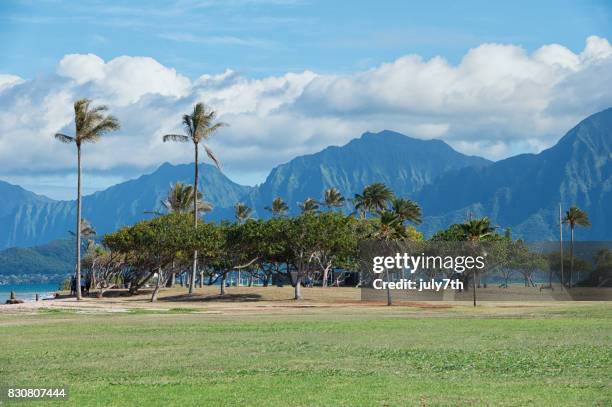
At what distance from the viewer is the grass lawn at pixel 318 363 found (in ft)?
65.7

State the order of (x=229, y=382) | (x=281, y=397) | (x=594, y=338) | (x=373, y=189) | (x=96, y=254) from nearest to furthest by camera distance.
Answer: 1. (x=281, y=397)
2. (x=229, y=382)
3. (x=594, y=338)
4. (x=96, y=254)
5. (x=373, y=189)

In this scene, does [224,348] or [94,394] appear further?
[224,348]

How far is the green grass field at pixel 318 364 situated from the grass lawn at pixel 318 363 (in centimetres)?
4

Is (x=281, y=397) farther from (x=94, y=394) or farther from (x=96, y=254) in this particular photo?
(x=96, y=254)

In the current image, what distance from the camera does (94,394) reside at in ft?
68.1


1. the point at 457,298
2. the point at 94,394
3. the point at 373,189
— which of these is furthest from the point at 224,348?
the point at 373,189

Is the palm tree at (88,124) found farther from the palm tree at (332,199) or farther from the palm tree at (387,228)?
the palm tree at (332,199)

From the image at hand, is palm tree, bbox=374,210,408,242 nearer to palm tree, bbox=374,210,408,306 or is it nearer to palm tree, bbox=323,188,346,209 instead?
palm tree, bbox=374,210,408,306

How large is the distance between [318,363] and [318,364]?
27 centimetres

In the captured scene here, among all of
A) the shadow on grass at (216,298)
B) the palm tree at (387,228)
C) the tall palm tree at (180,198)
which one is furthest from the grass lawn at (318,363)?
the tall palm tree at (180,198)

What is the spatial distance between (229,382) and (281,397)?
2762mm

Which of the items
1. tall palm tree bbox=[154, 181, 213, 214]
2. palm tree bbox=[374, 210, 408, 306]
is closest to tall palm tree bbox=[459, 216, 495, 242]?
palm tree bbox=[374, 210, 408, 306]

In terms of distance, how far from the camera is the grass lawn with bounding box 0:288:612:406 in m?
20.0

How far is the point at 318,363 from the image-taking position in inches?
1040
